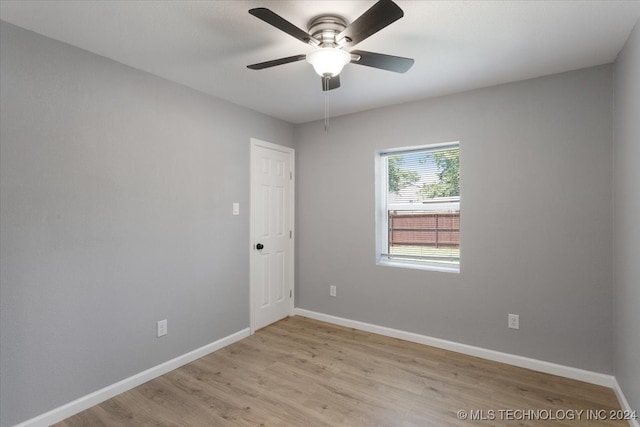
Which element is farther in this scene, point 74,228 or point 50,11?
point 74,228

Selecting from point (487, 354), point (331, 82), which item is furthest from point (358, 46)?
point (487, 354)

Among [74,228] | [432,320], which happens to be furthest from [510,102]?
[74,228]

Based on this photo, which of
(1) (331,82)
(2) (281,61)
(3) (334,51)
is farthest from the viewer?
(1) (331,82)

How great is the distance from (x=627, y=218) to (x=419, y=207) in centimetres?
162

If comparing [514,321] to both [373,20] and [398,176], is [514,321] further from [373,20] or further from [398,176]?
[373,20]

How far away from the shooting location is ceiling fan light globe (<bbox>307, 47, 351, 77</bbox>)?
1.74 m

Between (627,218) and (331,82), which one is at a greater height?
(331,82)

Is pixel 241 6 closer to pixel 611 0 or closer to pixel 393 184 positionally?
pixel 611 0

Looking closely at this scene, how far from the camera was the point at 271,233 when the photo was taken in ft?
12.2

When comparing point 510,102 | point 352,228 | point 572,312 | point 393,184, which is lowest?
point 572,312

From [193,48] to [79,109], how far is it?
0.88 meters

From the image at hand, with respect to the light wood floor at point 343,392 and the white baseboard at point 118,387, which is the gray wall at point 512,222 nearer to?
the light wood floor at point 343,392

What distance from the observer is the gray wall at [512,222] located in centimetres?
241

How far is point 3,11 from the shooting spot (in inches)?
68.2
